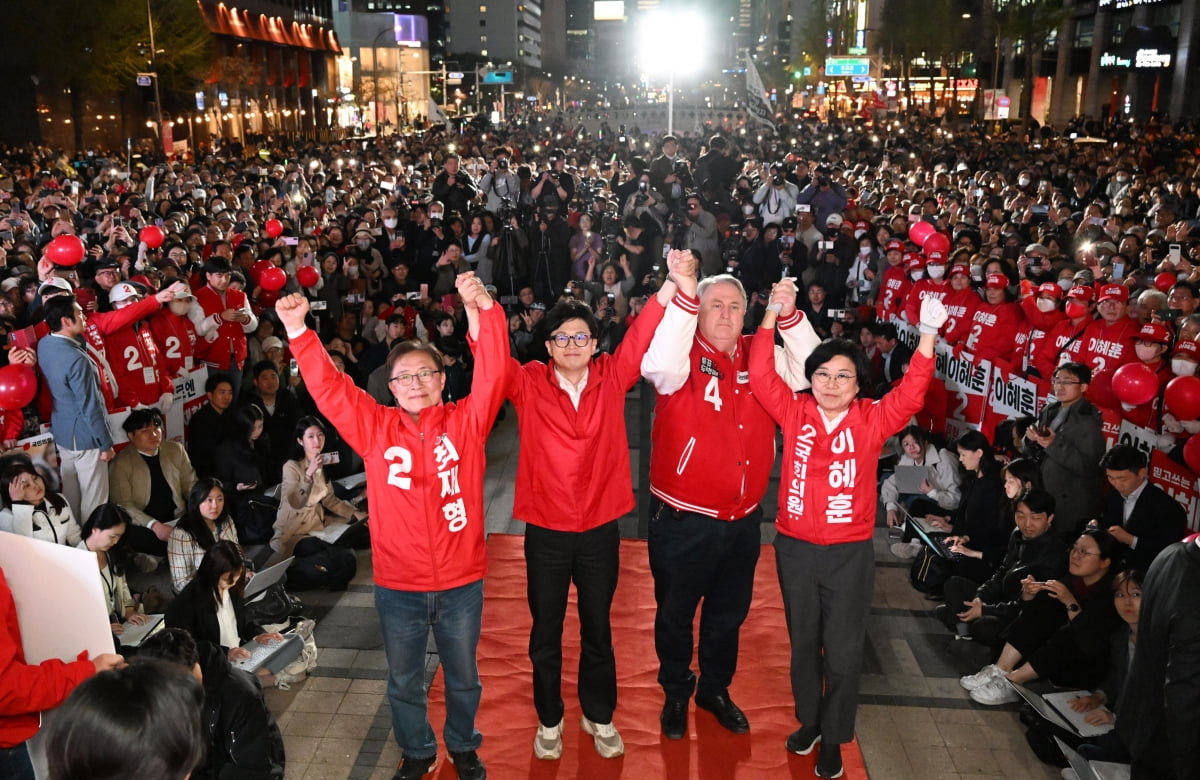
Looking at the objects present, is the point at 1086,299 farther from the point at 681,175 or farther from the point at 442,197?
the point at 442,197

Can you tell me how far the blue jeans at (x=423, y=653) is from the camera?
13.4ft

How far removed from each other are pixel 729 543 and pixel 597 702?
95 centimetres

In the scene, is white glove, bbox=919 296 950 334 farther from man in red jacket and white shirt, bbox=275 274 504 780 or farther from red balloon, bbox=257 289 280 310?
red balloon, bbox=257 289 280 310

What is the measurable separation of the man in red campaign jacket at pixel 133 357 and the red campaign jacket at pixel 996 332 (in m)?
6.90

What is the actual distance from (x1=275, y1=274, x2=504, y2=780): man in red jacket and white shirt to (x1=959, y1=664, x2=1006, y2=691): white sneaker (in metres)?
2.81

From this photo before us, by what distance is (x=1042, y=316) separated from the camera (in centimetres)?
807

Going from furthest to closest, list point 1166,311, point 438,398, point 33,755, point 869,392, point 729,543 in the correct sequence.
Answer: point 869,392
point 1166,311
point 729,543
point 438,398
point 33,755

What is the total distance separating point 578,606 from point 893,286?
761 cm

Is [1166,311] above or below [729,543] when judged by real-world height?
above

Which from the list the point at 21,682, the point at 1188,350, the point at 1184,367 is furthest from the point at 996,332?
the point at 21,682

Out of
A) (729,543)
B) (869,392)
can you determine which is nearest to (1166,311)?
(869,392)

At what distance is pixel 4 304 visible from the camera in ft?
25.0

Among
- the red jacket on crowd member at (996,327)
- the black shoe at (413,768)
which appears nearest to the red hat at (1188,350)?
the red jacket on crowd member at (996,327)

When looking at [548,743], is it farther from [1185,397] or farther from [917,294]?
[917,294]
